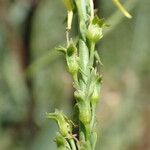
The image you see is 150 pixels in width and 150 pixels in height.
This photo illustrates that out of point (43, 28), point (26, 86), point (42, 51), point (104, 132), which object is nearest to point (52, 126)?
point (26, 86)

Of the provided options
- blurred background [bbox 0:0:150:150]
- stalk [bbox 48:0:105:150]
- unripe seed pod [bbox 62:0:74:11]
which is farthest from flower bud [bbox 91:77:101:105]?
blurred background [bbox 0:0:150:150]

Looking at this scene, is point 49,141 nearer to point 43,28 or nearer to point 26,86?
point 26,86

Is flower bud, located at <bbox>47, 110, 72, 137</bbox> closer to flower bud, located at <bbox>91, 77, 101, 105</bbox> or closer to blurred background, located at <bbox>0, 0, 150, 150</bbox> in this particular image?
flower bud, located at <bbox>91, 77, 101, 105</bbox>

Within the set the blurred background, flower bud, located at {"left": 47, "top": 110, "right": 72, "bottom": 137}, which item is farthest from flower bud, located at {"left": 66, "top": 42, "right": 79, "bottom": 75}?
the blurred background

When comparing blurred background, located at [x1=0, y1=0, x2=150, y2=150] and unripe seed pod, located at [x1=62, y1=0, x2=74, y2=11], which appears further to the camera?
blurred background, located at [x1=0, y1=0, x2=150, y2=150]

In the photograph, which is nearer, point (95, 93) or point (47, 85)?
point (95, 93)

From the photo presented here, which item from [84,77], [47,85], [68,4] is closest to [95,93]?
[84,77]

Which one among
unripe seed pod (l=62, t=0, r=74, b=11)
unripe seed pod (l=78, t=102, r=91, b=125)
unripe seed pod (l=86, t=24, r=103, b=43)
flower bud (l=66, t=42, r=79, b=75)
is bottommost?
unripe seed pod (l=78, t=102, r=91, b=125)

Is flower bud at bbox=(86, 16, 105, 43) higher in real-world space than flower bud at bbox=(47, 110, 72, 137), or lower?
higher

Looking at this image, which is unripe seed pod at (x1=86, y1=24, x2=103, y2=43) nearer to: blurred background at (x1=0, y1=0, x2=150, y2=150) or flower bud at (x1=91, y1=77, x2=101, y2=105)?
flower bud at (x1=91, y1=77, x2=101, y2=105)

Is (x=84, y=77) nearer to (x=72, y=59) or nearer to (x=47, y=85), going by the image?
(x=72, y=59)
